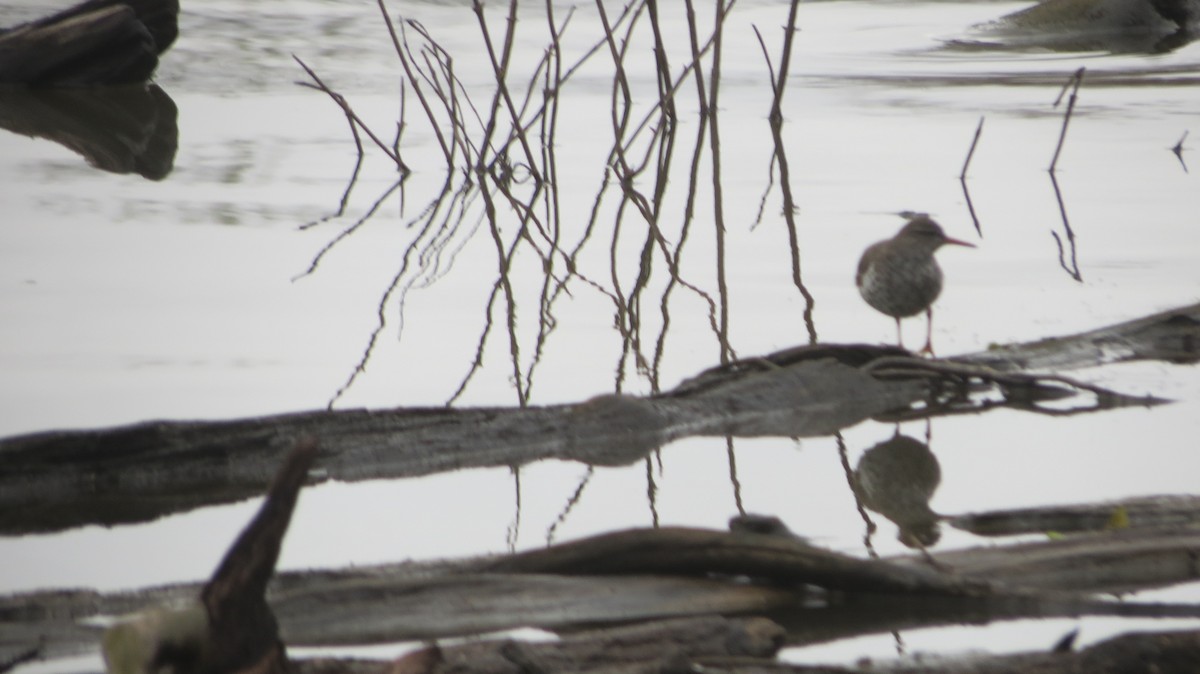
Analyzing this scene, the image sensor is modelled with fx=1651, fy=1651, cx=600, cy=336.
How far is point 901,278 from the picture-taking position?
523 centimetres

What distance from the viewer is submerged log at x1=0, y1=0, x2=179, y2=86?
1063 centimetres

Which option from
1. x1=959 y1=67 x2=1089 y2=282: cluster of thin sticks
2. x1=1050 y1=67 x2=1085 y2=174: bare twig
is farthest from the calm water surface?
x1=1050 y1=67 x2=1085 y2=174: bare twig

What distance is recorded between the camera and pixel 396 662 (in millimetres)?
2371

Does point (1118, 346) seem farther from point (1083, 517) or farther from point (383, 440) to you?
point (383, 440)

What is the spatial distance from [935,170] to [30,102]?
5.60m

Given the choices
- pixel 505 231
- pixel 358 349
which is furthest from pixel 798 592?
pixel 505 231

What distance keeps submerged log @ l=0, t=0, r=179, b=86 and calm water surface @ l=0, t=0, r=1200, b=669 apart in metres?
0.48

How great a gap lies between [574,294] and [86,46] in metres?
6.28

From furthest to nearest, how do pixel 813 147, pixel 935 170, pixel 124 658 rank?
pixel 813 147 < pixel 935 170 < pixel 124 658

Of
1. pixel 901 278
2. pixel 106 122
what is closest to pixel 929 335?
pixel 901 278

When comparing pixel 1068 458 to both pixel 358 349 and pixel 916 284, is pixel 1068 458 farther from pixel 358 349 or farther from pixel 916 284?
pixel 358 349

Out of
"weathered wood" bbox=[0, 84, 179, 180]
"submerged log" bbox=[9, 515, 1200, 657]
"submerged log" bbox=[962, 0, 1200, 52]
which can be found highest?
"submerged log" bbox=[9, 515, 1200, 657]

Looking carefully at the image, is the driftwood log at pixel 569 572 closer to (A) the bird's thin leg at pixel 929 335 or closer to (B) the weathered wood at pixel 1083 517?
(B) the weathered wood at pixel 1083 517

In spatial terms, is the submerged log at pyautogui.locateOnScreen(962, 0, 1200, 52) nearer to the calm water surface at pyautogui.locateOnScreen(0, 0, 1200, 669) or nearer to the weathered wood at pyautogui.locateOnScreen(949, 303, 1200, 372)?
the calm water surface at pyautogui.locateOnScreen(0, 0, 1200, 669)
